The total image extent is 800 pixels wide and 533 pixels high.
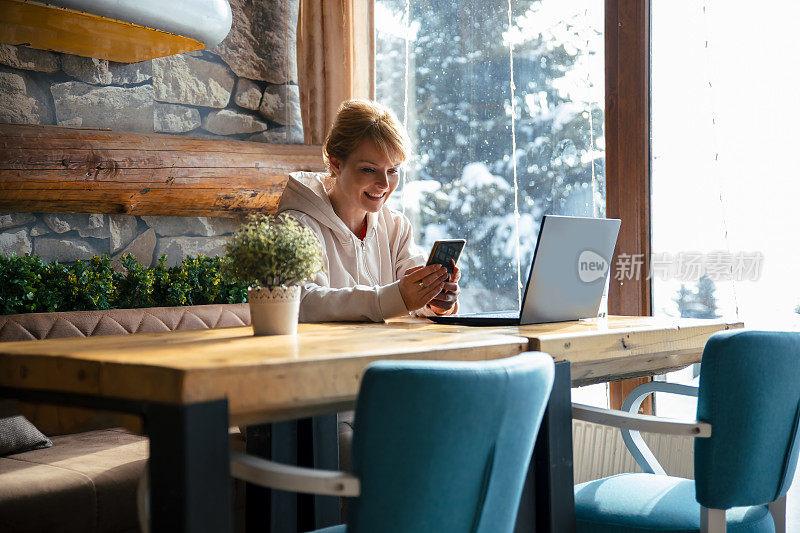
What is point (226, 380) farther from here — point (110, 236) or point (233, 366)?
point (110, 236)

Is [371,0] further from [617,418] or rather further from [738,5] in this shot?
[617,418]

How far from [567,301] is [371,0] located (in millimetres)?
2827

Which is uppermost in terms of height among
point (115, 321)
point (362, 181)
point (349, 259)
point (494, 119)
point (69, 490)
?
point (494, 119)

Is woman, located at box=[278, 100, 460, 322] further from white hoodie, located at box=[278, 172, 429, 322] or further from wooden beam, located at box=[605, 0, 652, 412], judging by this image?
wooden beam, located at box=[605, 0, 652, 412]

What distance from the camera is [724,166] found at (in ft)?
9.84

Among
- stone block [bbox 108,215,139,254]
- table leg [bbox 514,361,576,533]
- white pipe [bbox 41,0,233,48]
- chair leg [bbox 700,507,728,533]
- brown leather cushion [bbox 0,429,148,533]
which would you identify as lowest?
brown leather cushion [bbox 0,429,148,533]

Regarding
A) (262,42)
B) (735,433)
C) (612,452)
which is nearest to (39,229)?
(262,42)

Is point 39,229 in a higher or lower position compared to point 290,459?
higher

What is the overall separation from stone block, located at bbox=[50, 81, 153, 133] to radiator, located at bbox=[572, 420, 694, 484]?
254 cm

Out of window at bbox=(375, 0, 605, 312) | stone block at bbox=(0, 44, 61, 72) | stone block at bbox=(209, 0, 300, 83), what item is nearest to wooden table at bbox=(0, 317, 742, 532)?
window at bbox=(375, 0, 605, 312)

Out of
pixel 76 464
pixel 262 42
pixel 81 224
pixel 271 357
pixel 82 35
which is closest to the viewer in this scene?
pixel 271 357

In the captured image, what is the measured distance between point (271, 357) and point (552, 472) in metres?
0.72

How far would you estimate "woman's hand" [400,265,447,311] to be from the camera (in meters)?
2.06

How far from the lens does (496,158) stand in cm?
388
